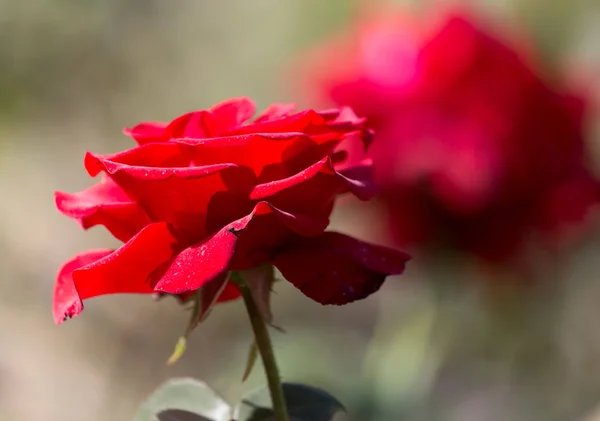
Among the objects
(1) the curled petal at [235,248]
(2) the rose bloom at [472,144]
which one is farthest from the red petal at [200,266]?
(2) the rose bloom at [472,144]

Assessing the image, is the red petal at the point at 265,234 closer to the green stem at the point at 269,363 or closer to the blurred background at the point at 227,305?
the green stem at the point at 269,363

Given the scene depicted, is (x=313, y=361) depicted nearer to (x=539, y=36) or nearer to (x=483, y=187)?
(x=483, y=187)

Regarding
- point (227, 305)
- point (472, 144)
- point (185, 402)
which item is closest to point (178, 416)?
point (185, 402)

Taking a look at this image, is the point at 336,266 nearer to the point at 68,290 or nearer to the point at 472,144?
the point at 68,290

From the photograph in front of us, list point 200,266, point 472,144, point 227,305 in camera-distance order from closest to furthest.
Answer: point 200,266 < point 472,144 < point 227,305

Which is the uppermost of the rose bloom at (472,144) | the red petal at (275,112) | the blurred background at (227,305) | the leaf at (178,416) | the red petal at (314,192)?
the red petal at (275,112)
